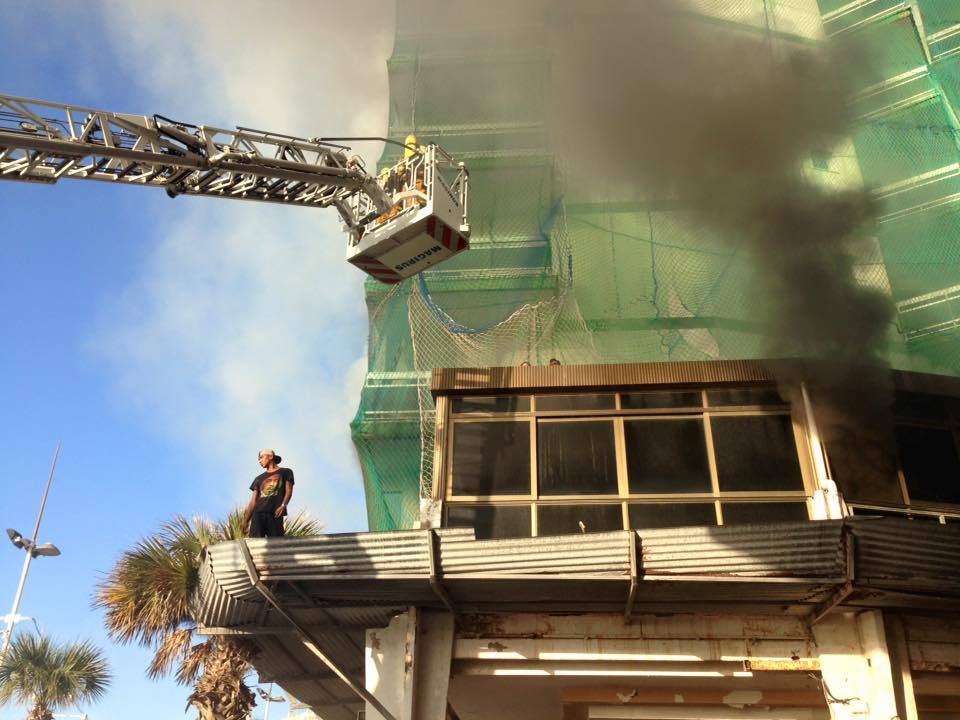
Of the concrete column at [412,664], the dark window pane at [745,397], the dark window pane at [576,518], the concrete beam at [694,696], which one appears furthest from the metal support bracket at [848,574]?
the concrete column at [412,664]

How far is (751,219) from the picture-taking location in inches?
560

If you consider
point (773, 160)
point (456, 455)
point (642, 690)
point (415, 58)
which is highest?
point (415, 58)

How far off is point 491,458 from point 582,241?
25.0 ft

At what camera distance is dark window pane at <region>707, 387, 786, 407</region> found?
36.0ft

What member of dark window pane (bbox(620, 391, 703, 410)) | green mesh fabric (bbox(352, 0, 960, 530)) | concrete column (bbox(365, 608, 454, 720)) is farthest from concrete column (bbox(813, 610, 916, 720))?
green mesh fabric (bbox(352, 0, 960, 530))

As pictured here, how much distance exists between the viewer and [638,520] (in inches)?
411

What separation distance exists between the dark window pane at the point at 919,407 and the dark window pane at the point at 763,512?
6.51 feet

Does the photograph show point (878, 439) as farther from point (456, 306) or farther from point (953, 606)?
point (456, 306)

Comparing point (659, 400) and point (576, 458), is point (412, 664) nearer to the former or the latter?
point (576, 458)

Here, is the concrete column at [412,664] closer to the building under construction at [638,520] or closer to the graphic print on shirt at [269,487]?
the building under construction at [638,520]

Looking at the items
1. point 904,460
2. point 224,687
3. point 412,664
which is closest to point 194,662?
point 224,687

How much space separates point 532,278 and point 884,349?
6.25 metres

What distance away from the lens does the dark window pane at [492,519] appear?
10.5 meters

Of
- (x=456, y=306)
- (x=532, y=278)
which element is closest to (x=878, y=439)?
(x=532, y=278)
